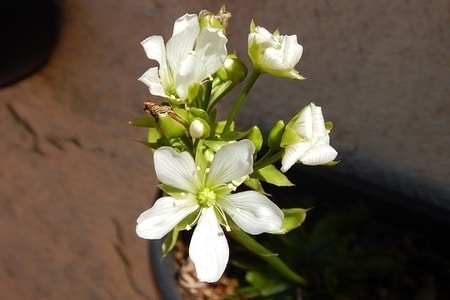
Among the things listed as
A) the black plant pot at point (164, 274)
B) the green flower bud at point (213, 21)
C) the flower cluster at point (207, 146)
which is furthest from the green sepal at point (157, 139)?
the black plant pot at point (164, 274)

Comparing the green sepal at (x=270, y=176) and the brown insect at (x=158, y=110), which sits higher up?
the brown insect at (x=158, y=110)

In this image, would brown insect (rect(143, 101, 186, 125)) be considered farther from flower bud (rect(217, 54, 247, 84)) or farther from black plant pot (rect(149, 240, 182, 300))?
black plant pot (rect(149, 240, 182, 300))

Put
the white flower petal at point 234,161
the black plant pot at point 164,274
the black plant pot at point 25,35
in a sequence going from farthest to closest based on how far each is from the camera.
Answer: the black plant pot at point 25,35 → the black plant pot at point 164,274 → the white flower petal at point 234,161

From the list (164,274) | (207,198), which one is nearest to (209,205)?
(207,198)

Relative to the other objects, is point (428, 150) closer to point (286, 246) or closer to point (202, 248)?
point (286, 246)

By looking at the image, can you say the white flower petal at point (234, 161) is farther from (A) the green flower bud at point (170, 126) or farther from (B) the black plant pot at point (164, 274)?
(B) the black plant pot at point (164, 274)

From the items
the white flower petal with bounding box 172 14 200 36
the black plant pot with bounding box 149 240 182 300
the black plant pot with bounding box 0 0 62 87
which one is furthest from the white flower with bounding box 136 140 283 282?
the black plant pot with bounding box 0 0 62 87

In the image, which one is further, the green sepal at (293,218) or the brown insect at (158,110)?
the green sepal at (293,218)

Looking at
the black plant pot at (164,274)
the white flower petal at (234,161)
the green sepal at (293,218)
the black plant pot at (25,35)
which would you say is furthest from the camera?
the black plant pot at (25,35)
